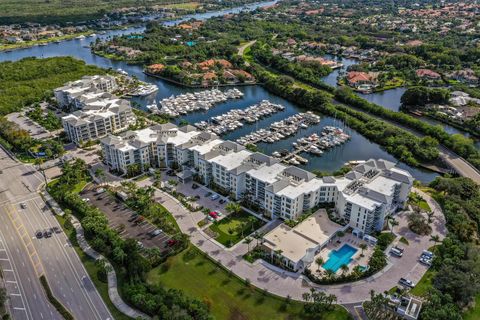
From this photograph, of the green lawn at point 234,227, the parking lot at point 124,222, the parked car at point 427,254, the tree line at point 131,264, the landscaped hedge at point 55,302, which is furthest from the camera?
the green lawn at point 234,227

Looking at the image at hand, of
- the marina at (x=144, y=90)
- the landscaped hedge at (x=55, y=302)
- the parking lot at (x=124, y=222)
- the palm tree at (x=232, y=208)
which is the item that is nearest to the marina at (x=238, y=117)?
the marina at (x=144, y=90)

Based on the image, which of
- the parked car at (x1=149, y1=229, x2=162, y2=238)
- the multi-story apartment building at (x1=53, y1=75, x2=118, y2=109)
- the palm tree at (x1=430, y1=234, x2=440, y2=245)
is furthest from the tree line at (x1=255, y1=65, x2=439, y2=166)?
the multi-story apartment building at (x1=53, y1=75, x2=118, y2=109)

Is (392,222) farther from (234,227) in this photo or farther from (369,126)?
(369,126)

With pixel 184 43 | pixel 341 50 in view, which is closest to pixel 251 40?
pixel 184 43

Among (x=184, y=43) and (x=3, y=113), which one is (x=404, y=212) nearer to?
(x=3, y=113)

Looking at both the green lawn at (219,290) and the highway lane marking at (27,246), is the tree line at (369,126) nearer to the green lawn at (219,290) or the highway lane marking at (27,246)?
the green lawn at (219,290)
